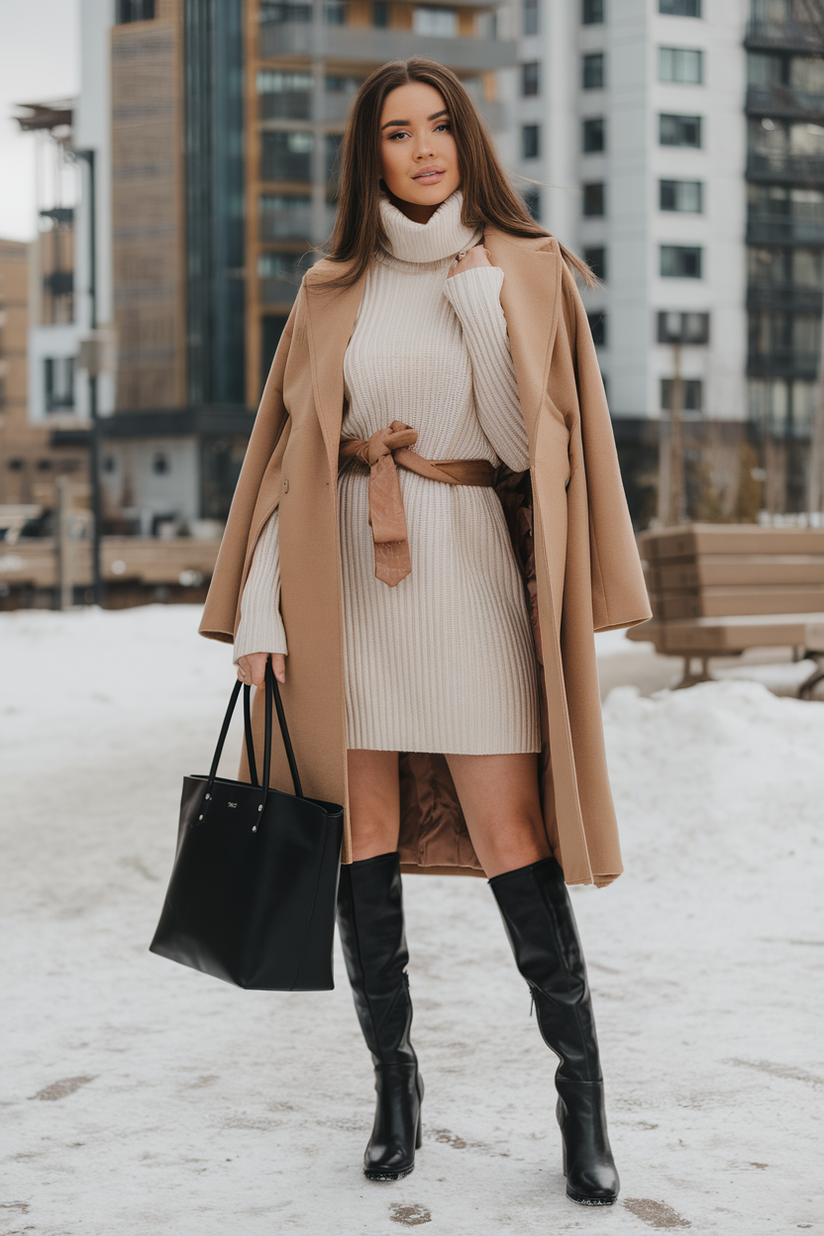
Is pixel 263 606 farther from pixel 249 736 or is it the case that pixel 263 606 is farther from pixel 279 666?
pixel 249 736

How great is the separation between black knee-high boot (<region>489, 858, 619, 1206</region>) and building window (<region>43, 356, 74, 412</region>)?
54.6m

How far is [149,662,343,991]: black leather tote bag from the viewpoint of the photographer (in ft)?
7.12

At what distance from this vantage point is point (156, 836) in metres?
5.45

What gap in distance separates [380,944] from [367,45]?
49292 millimetres

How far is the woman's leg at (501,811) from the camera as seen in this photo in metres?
2.28

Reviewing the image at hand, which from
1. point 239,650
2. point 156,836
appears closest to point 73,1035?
point 239,650

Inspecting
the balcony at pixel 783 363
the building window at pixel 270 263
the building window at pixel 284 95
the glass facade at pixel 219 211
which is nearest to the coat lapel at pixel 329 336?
the building window at pixel 270 263

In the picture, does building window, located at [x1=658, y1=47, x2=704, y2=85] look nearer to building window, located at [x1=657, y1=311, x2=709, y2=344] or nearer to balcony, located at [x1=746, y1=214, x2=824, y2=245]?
balcony, located at [x1=746, y1=214, x2=824, y2=245]

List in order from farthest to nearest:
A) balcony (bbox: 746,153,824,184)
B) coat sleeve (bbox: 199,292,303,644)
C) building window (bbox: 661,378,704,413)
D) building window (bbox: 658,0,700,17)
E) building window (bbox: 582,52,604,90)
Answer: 1. balcony (bbox: 746,153,824,184)
2. building window (bbox: 582,52,604,90)
3. building window (bbox: 658,0,700,17)
4. building window (bbox: 661,378,704,413)
5. coat sleeve (bbox: 199,292,303,644)

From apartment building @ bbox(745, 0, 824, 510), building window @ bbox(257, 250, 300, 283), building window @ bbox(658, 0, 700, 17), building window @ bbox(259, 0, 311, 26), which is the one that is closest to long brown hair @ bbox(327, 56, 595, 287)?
building window @ bbox(257, 250, 300, 283)

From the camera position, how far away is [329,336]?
2.33 m

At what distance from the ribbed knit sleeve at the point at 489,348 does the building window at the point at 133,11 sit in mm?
53904

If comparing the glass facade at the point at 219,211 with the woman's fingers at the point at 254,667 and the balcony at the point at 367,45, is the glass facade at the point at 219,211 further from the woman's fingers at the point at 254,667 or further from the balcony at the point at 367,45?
the woman's fingers at the point at 254,667

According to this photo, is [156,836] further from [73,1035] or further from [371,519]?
[371,519]
